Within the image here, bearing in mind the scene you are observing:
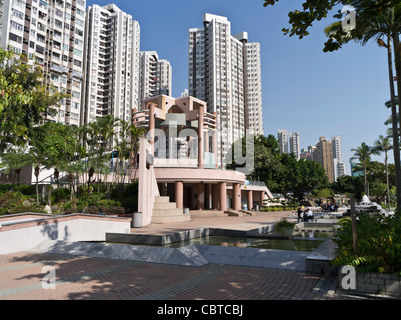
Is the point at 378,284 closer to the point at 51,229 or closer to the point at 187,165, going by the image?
the point at 51,229

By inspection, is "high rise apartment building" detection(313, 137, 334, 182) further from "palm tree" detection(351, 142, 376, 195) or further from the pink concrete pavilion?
the pink concrete pavilion

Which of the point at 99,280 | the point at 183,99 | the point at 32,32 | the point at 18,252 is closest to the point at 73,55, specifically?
the point at 32,32

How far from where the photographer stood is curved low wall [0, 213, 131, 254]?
12453 millimetres

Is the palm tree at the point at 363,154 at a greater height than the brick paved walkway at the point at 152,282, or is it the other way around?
the palm tree at the point at 363,154

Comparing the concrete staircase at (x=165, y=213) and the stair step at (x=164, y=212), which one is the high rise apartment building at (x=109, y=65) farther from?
the stair step at (x=164, y=212)

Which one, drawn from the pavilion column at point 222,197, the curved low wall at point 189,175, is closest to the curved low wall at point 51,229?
the curved low wall at point 189,175

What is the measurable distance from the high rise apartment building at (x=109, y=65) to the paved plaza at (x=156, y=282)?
91.4 metres

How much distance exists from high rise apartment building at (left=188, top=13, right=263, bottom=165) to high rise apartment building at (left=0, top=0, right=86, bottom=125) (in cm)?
5230

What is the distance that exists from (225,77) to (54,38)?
65.7 m

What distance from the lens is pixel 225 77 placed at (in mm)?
115312

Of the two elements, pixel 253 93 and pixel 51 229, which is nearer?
pixel 51 229

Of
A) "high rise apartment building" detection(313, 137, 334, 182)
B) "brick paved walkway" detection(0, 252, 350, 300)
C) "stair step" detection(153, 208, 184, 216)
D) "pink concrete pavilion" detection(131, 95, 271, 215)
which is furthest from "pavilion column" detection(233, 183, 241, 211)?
"high rise apartment building" detection(313, 137, 334, 182)

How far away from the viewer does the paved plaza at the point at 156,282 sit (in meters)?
6.19

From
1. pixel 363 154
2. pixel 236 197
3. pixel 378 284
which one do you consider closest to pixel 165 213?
pixel 236 197
